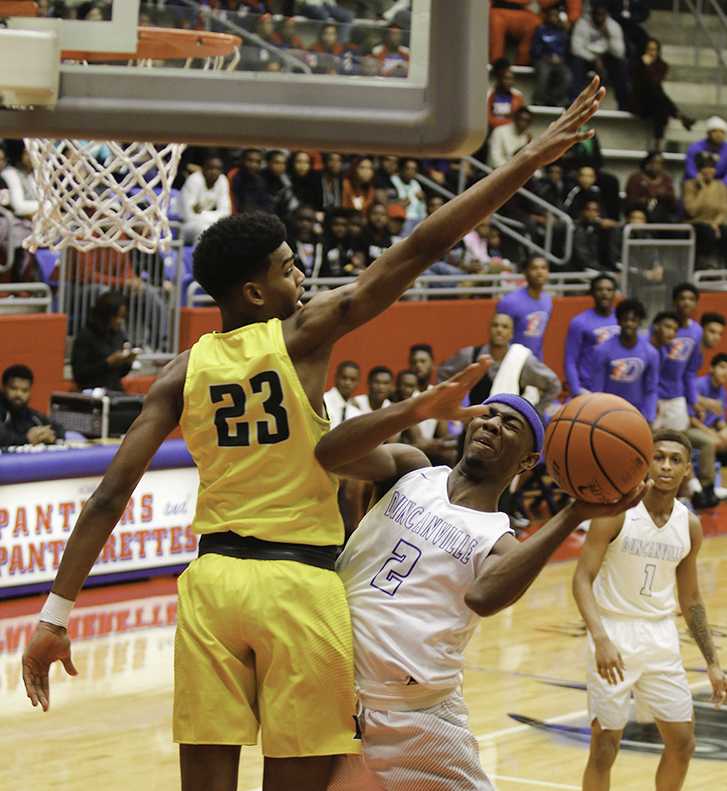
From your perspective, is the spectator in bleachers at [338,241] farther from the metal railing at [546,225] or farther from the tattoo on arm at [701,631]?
the tattoo on arm at [701,631]

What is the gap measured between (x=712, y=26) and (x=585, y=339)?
28.2ft

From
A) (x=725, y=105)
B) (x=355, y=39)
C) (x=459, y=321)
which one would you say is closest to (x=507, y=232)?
(x=459, y=321)

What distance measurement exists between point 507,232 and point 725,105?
548 cm

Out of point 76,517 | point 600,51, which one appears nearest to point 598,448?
point 76,517

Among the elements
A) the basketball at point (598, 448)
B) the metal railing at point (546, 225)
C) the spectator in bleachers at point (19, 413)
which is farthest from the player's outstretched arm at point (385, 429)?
the metal railing at point (546, 225)

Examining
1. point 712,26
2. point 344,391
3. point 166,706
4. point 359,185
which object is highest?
point 712,26

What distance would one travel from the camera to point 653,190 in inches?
641

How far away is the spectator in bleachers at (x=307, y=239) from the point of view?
12.2 meters

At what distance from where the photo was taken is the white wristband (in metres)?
3.71

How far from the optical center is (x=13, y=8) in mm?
A: 4062

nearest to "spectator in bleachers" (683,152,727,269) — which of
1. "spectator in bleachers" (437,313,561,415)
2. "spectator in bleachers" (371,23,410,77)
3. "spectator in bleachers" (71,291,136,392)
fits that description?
"spectator in bleachers" (437,313,561,415)

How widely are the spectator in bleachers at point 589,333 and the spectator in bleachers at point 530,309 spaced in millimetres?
383

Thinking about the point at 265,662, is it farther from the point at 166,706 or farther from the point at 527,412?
the point at 166,706

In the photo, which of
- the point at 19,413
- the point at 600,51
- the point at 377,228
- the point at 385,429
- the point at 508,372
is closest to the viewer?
the point at 385,429
